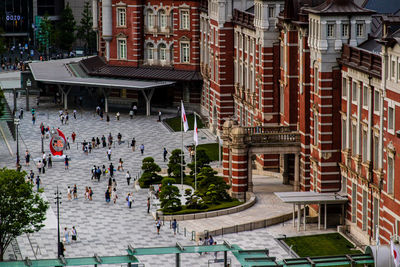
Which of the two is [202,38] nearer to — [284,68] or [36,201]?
[284,68]

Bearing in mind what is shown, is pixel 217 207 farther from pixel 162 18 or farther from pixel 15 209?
pixel 162 18

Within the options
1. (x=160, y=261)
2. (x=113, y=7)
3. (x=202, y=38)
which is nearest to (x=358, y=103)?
(x=160, y=261)

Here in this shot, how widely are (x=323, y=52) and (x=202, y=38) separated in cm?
5977

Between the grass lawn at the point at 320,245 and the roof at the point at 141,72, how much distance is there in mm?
64869

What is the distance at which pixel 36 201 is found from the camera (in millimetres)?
94500

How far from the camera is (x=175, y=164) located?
12131 cm

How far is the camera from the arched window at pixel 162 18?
166m

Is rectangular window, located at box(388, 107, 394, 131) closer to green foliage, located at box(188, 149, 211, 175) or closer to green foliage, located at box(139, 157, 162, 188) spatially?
green foliage, located at box(188, 149, 211, 175)

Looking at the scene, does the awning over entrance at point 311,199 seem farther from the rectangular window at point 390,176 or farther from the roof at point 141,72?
the roof at point 141,72

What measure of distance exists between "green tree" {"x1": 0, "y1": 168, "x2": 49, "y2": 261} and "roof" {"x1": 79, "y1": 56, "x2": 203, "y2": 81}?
68.8 metres

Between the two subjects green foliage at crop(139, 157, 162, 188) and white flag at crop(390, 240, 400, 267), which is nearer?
white flag at crop(390, 240, 400, 267)

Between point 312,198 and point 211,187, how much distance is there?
12.7 m

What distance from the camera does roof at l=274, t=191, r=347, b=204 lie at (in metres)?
99.6

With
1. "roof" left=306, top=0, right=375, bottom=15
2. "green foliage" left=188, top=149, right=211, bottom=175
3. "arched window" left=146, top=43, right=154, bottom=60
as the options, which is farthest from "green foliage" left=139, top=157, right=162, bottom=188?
"arched window" left=146, top=43, right=154, bottom=60
